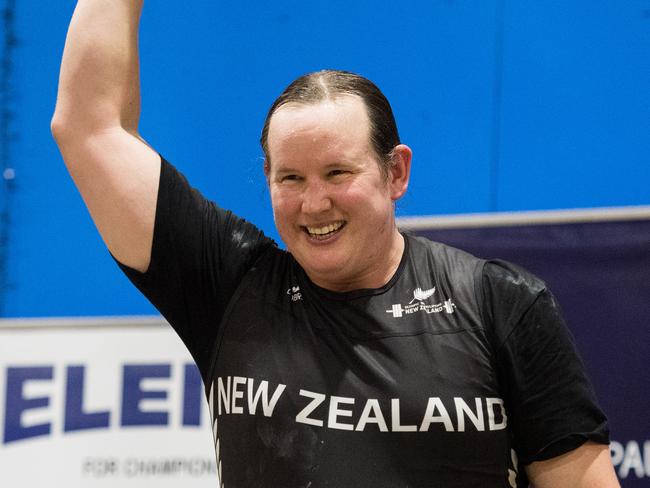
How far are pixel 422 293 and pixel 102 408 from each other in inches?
42.9

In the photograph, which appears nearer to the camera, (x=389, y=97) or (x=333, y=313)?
(x=333, y=313)

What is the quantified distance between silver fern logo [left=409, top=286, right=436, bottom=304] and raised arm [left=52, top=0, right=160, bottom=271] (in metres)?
0.39

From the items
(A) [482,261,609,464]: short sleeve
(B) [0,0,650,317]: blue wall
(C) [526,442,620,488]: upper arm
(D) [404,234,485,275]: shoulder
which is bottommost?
(C) [526,442,620,488]: upper arm

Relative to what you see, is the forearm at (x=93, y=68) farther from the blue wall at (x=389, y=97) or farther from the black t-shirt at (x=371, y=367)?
the blue wall at (x=389, y=97)

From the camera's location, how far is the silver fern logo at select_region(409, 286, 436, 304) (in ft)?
3.99

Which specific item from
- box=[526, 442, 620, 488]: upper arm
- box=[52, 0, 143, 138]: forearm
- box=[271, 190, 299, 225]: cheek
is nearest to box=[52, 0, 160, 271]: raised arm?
box=[52, 0, 143, 138]: forearm

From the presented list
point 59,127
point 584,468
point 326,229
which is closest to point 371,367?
point 326,229

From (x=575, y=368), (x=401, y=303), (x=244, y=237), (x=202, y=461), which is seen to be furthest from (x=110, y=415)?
(x=575, y=368)

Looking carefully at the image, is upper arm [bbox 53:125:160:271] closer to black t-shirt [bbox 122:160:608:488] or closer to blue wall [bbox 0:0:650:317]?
black t-shirt [bbox 122:160:608:488]

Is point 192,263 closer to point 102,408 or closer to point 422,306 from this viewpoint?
point 422,306

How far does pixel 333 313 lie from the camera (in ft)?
3.97

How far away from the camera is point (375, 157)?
1219mm

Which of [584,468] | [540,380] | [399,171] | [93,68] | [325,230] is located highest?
[93,68]

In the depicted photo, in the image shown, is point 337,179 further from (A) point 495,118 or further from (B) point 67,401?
(A) point 495,118
